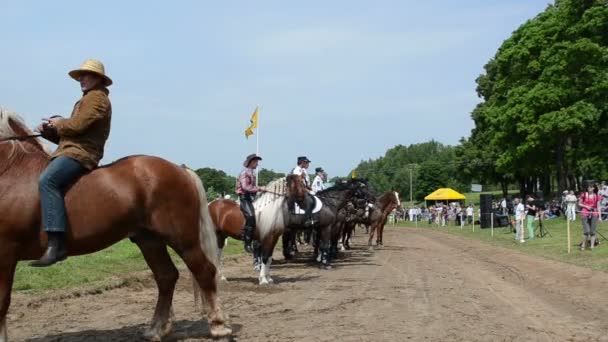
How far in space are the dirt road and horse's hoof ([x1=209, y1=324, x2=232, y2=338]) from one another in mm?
184

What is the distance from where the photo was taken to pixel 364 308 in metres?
9.65

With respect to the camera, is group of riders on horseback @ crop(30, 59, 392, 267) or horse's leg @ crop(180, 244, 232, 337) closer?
group of riders on horseback @ crop(30, 59, 392, 267)

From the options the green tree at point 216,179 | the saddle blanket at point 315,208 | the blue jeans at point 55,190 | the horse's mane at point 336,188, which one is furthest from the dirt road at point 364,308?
the green tree at point 216,179

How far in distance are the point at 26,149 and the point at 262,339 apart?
11.0 feet

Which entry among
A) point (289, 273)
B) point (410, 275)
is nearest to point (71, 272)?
point (289, 273)

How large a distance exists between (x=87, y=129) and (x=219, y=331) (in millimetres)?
2681

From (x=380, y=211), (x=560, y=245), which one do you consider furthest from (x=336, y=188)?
(x=560, y=245)

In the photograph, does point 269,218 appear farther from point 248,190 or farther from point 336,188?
point 336,188

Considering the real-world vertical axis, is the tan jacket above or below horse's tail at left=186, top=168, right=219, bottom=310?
above

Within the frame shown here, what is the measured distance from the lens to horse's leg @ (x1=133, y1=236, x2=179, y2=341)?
764cm

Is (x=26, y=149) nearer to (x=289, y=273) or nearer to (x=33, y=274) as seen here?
(x=33, y=274)

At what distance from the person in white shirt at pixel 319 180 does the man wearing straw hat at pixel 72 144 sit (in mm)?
14273

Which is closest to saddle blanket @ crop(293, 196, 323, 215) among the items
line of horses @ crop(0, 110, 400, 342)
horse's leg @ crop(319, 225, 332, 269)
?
horse's leg @ crop(319, 225, 332, 269)

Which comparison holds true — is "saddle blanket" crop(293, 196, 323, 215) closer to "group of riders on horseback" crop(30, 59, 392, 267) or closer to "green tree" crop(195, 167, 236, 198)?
"group of riders on horseback" crop(30, 59, 392, 267)
